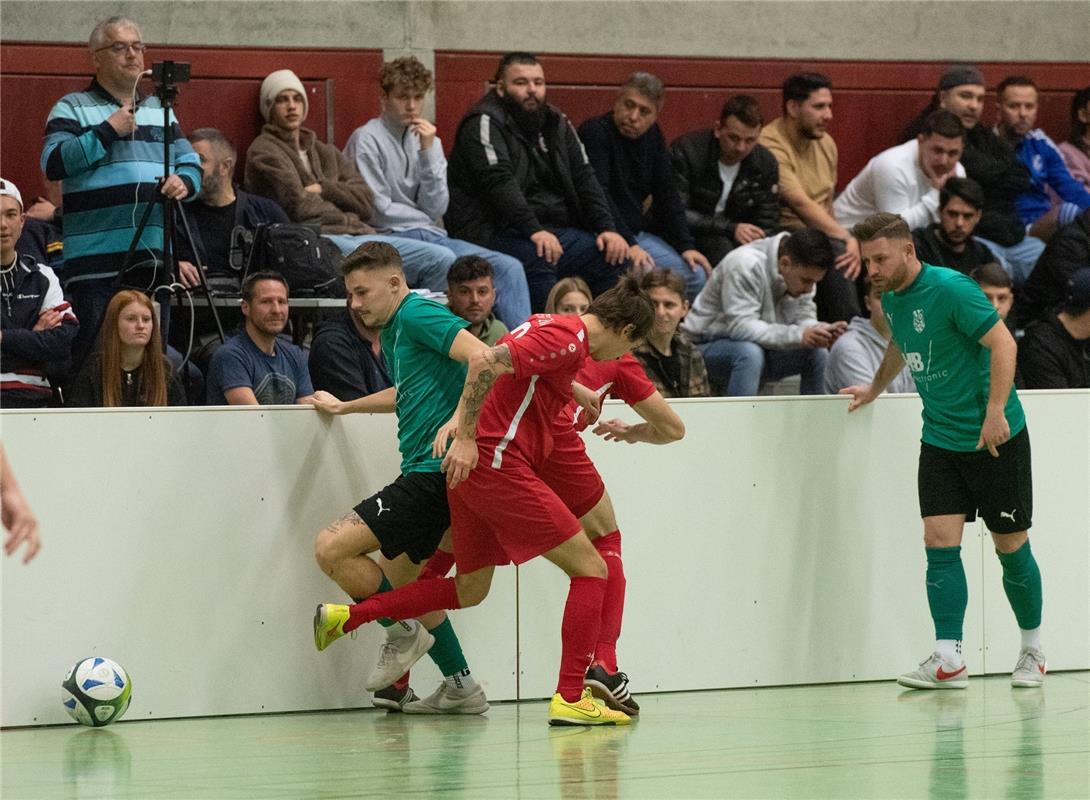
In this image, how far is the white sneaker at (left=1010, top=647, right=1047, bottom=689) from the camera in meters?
7.15

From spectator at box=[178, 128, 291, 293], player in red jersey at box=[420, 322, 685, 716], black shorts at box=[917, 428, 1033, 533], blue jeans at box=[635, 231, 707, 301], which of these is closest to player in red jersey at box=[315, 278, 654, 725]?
player in red jersey at box=[420, 322, 685, 716]

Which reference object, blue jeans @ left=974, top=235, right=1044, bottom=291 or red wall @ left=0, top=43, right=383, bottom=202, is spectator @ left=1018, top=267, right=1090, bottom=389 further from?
red wall @ left=0, top=43, right=383, bottom=202

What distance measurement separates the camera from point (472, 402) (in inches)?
227

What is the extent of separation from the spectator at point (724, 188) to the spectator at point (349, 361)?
3.26 m

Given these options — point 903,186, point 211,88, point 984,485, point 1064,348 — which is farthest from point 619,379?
point 211,88

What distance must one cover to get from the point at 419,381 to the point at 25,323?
2497 mm

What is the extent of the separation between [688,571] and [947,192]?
12.2 feet

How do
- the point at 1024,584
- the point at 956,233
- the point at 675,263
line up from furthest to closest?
the point at 675,263 → the point at 956,233 → the point at 1024,584

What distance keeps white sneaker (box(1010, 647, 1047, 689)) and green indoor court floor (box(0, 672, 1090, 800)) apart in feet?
0.52

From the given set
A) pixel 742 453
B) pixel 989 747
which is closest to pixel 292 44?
pixel 742 453

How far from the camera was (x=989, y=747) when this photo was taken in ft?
18.3

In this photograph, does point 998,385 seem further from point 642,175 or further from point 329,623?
point 642,175

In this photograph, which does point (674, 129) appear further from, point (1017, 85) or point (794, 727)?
point (794, 727)

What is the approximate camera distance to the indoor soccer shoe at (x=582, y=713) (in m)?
6.04
